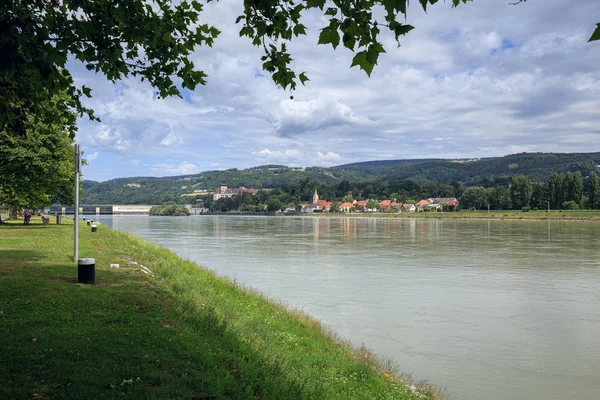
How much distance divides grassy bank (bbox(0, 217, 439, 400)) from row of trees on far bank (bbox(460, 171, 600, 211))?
344ft

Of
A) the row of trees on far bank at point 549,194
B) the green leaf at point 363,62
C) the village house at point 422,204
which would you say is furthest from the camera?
the village house at point 422,204

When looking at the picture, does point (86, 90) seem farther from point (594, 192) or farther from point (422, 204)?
point (422, 204)

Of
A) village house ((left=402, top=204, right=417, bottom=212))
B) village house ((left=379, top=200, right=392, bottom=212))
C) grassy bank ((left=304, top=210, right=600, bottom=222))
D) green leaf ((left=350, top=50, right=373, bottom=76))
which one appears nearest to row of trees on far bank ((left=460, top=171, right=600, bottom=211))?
grassy bank ((left=304, top=210, right=600, bottom=222))

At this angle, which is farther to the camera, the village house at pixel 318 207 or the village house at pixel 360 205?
the village house at pixel 318 207

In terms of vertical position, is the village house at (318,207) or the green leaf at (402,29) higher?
the green leaf at (402,29)

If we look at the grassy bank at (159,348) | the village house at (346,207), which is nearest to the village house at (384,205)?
the village house at (346,207)

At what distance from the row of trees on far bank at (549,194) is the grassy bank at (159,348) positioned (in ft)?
344

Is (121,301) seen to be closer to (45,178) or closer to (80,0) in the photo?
(80,0)

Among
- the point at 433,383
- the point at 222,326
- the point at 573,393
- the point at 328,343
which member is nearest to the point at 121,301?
the point at 222,326

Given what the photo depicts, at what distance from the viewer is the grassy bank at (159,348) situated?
5246 mm

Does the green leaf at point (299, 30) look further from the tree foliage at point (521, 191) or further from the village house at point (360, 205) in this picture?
the village house at point (360, 205)

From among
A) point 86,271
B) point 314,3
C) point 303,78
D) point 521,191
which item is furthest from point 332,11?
point 521,191

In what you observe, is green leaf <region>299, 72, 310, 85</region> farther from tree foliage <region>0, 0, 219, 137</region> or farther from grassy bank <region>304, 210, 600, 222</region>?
grassy bank <region>304, 210, 600, 222</region>

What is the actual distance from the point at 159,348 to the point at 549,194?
114783mm
